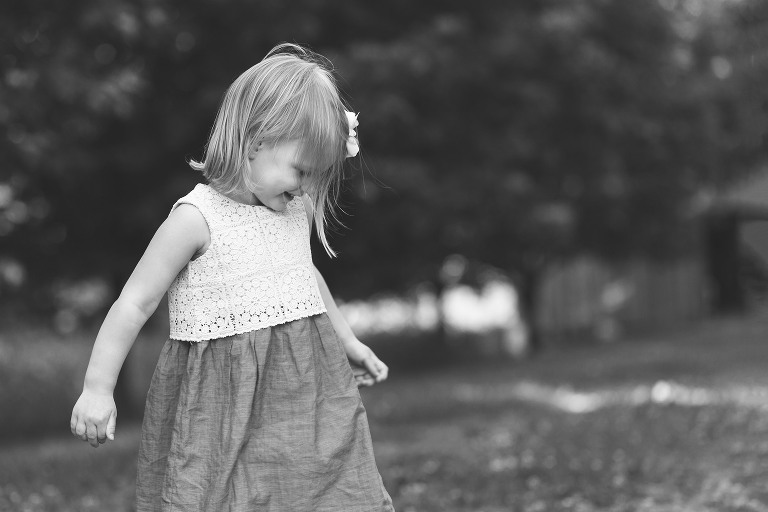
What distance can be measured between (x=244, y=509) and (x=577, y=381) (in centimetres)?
840

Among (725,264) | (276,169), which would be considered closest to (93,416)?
(276,169)

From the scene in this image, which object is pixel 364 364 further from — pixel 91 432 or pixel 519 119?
pixel 519 119

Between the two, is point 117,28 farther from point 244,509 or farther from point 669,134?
point 669,134

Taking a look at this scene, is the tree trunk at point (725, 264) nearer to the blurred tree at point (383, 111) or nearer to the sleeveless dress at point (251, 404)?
the blurred tree at point (383, 111)

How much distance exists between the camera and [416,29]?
31.5ft

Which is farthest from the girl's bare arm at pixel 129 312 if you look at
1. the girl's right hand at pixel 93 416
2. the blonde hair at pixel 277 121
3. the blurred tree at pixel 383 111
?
the blurred tree at pixel 383 111

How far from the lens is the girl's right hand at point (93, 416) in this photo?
2.72 meters

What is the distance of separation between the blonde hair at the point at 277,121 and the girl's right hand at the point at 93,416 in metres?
0.64

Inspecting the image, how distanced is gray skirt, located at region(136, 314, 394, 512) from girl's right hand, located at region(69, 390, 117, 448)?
0.65 feet

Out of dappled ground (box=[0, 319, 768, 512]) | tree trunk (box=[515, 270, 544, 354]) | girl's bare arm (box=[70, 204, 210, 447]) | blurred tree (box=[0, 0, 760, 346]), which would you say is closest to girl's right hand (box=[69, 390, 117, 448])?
girl's bare arm (box=[70, 204, 210, 447])

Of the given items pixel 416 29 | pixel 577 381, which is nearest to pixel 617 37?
pixel 416 29

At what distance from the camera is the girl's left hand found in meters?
3.31

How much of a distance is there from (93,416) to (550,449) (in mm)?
3807

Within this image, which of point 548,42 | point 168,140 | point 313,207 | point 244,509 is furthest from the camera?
point 548,42
